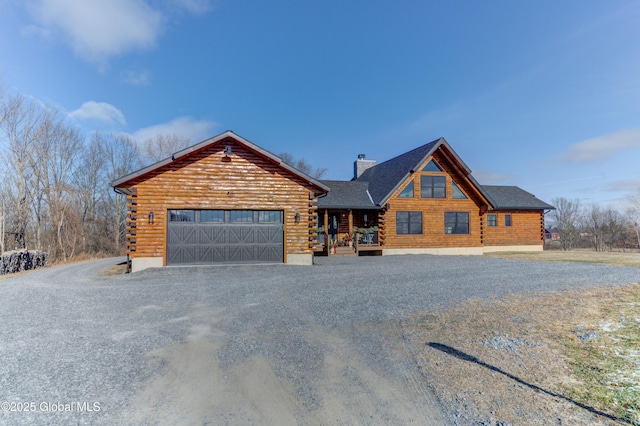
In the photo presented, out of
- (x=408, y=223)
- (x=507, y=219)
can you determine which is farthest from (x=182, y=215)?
(x=507, y=219)

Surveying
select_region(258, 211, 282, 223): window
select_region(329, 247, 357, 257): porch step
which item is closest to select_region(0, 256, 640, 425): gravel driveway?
select_region(258, 211, 282, 223): window

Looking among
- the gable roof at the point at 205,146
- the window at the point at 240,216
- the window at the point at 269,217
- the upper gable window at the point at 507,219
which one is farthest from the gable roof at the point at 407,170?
the window at the point at 240,216

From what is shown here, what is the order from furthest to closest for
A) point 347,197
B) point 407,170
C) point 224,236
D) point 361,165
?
point 361,165 → point 347,197 → point 407,170 → point 224,236

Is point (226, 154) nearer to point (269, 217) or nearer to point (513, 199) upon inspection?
point (269, 217)

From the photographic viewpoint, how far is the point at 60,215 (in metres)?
22.0

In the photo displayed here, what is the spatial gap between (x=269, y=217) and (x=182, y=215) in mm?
3503

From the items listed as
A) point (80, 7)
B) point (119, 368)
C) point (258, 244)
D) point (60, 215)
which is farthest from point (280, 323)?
point (60, 215)

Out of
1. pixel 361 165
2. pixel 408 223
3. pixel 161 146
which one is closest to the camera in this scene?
pixel 408 223

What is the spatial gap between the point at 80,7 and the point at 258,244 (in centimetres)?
1136

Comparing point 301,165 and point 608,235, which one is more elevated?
point 301,165

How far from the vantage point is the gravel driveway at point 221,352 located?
10.4ft

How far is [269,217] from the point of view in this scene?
1443cm

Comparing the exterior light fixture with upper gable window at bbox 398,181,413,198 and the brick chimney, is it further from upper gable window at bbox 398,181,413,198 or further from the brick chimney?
the brick chimney

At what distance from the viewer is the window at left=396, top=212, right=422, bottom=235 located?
1966 centimetres
